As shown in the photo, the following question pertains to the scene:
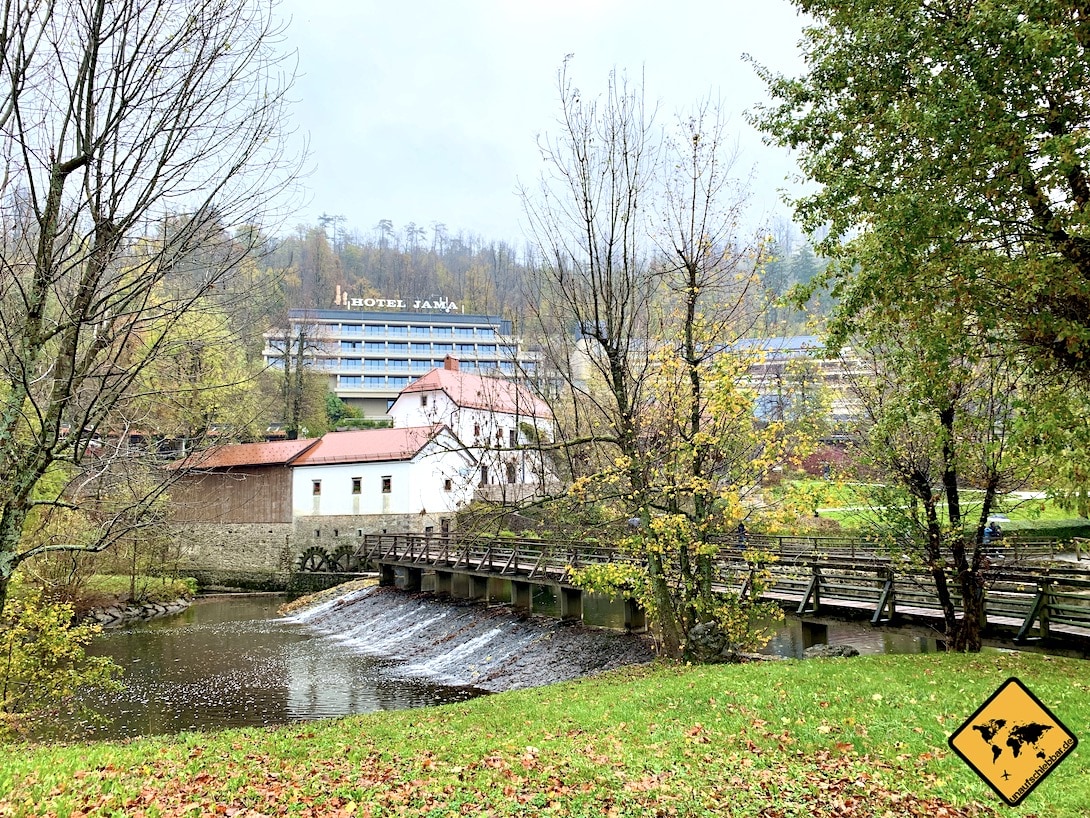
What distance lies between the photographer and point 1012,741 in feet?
11.5

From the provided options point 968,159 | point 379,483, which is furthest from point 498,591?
point 968,159

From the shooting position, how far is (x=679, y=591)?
13.5m

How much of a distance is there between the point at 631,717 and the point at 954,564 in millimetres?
6960

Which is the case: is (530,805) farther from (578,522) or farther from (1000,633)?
(1000,633)

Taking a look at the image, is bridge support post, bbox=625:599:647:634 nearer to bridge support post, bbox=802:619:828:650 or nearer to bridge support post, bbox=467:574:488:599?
bridge support post, bbox=802:619:828:650

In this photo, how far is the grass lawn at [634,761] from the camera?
18.4 ft

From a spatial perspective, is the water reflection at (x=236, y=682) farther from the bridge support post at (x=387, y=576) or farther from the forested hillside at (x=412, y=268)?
the forested hillside at (x=412, y=268)

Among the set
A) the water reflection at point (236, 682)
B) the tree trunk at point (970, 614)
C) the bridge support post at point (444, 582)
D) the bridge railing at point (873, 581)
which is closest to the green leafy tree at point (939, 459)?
the tree trunk at point (970, 614)

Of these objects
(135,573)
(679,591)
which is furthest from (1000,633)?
(135,573)

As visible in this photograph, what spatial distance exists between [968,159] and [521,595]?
20839mm

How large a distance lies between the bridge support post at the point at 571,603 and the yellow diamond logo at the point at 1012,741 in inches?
710

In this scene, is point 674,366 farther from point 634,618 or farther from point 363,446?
point 363,446

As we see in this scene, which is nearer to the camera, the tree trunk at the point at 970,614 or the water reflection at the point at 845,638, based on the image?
the tree trunk at the point at 970,614

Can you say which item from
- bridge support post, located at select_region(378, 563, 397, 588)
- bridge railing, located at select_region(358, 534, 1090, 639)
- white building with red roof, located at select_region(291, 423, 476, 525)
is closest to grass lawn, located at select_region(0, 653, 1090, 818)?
bridge railing, located at select_region(358, 534, 1090, 639)
